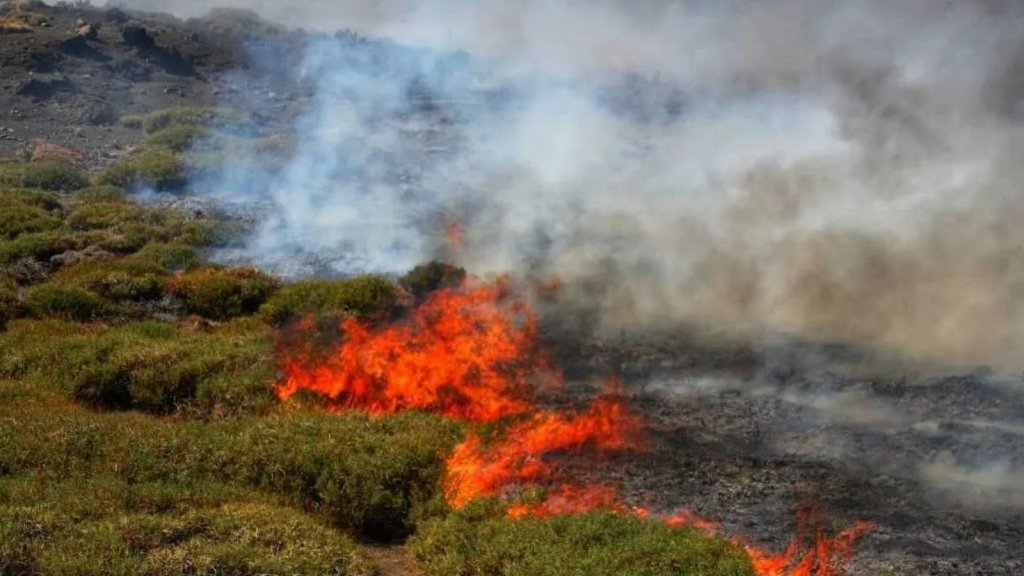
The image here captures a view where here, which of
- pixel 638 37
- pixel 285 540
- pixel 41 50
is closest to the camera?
pixel 285 540

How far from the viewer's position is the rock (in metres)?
30.0

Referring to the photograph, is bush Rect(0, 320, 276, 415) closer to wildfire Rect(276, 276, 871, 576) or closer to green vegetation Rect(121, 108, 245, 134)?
wildfire Rect(276, 276, 871, 576)

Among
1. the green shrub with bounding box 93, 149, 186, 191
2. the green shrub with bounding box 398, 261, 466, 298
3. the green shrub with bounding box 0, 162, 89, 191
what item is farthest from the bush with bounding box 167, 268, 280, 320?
the green shrub with bounding box 0, 162, 89, 191

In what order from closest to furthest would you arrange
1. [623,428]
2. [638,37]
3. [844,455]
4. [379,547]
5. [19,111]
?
[379,547] → [844,455] → [623,428] → [638,37] → [19,111]

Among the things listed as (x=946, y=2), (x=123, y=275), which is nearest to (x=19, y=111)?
(x=123, y=275)

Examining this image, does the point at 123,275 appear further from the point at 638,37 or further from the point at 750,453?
the point at 638,37

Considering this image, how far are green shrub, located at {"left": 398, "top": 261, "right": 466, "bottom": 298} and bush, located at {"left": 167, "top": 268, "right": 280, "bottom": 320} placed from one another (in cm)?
277

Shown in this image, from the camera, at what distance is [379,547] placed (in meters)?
10.5

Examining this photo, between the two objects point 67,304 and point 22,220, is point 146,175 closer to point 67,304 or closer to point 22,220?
point 22,220

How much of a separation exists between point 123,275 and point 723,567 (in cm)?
1378

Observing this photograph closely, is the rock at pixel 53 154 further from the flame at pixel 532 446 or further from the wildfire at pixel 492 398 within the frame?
the flame at pixel 532 446

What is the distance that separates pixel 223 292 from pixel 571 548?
10.8 meters

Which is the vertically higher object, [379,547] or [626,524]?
[626,524]

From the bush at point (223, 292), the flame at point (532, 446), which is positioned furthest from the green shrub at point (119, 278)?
the flame at point (532, 446)
